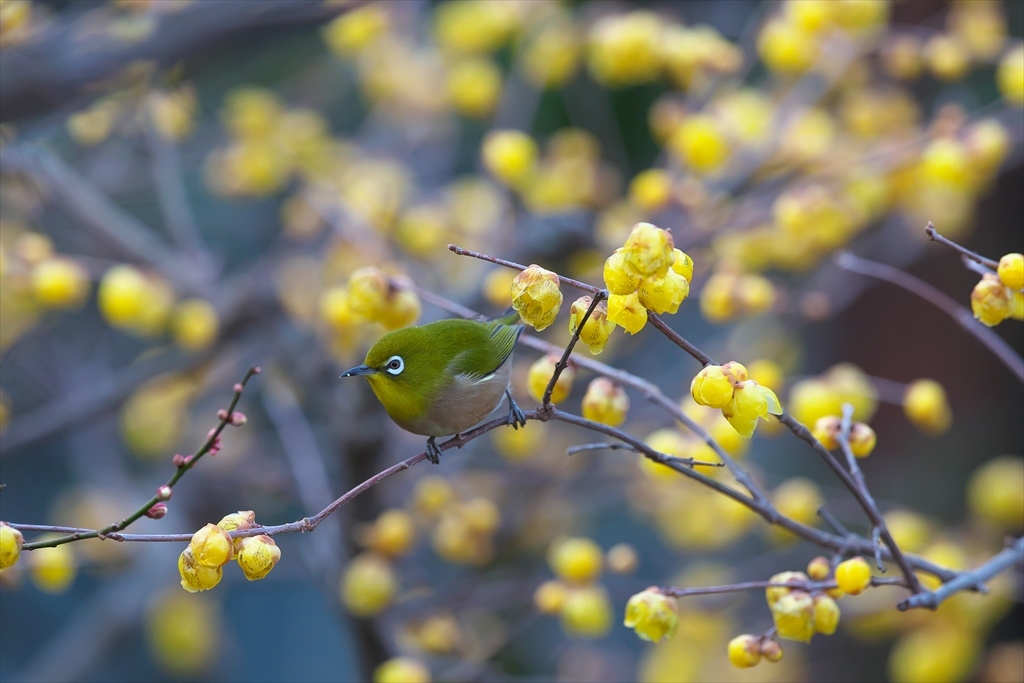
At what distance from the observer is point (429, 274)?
265cm

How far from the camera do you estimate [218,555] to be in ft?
3.10

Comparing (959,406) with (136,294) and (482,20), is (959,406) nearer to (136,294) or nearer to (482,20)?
(482,20)

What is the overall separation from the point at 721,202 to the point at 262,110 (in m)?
1.51

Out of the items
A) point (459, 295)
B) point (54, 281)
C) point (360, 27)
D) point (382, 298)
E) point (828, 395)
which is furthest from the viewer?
point (360, 27)

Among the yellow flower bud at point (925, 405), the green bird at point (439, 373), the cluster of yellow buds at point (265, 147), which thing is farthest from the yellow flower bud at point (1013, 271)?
the cluster of yellow buds at point (265, 147)

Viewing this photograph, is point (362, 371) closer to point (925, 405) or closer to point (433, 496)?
point (433, 496)

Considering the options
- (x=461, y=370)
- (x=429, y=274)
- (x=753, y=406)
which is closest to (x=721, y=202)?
(x=429, y=274)

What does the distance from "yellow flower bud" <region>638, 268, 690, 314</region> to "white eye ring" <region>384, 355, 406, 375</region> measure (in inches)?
24.9

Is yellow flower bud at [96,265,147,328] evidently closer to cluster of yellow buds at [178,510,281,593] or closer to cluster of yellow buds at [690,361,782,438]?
cluster of yellow buds at [178,510,281,593]

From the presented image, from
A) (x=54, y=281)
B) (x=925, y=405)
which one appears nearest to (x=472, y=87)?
(x=54, y=281)

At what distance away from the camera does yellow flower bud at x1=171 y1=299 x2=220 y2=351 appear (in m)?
2.19

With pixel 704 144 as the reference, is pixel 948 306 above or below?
below

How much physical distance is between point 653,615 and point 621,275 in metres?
0.46

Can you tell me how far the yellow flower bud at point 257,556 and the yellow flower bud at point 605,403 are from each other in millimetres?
499
